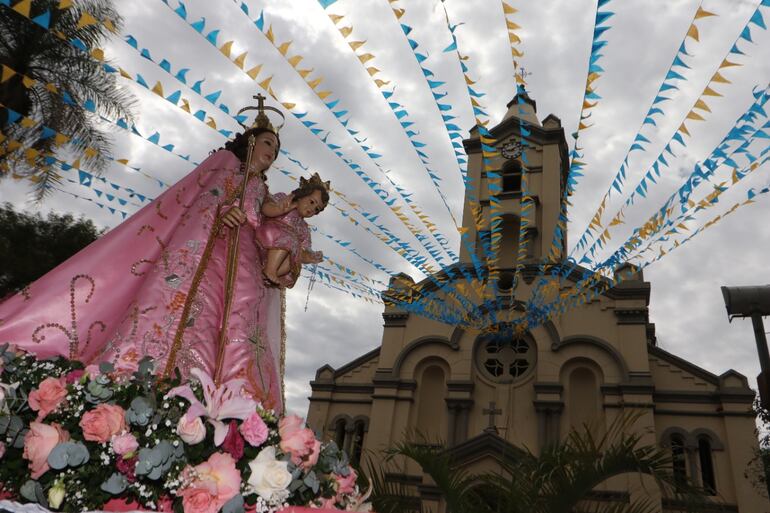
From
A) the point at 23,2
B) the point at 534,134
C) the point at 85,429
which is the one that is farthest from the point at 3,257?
the point at 534,134

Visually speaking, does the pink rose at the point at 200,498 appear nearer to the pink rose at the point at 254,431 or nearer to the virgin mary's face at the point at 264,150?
the pink rose at the point at 254,431

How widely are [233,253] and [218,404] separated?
1.65 meters

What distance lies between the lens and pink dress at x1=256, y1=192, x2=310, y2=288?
13.6ft

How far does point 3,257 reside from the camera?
1298 cm

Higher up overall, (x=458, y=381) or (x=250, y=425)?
(x=458, y=381)

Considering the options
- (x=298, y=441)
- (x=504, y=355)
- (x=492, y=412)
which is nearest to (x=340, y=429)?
(x=492, y=412)

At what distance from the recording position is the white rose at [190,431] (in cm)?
209

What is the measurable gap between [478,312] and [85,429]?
50.2ft

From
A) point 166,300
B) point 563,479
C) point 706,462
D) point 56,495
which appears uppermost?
point 706,462

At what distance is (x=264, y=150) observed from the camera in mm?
4398

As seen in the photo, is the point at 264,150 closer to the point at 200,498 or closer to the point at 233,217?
the point at 233,217

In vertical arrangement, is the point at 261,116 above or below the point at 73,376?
above

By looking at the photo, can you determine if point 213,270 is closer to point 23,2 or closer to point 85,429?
point 85,429

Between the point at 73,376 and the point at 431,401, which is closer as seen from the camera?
the point at 73,376
